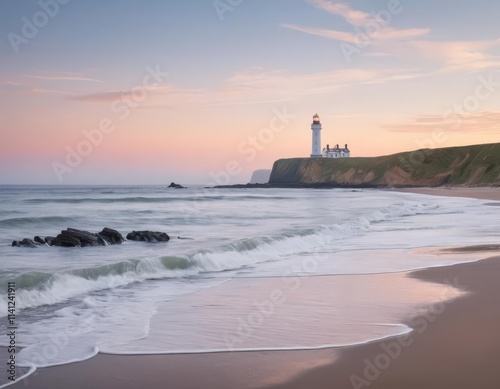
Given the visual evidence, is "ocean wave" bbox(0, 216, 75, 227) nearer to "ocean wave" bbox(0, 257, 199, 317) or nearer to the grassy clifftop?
"ocean wave" bbox(0, 257, 199, 317)

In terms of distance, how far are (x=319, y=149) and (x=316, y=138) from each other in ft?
9.61

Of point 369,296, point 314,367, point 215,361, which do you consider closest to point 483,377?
point 314,367

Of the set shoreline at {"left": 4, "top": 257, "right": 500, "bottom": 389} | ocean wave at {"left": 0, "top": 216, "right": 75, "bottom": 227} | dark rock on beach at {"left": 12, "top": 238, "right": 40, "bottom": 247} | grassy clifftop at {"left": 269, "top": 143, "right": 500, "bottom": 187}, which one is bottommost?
ocean wave at {"left": 0, "top": 216, "right": 75, "bottom": 227}

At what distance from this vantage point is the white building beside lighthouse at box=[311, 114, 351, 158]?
119688 mm

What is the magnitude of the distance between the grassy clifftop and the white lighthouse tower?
6.36ft

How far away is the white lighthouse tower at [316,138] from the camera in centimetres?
11925

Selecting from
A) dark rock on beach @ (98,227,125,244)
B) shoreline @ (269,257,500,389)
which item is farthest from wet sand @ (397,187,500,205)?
shoreline @ (269,257,500,389)

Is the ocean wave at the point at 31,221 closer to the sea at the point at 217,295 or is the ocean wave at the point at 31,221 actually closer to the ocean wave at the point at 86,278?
the sea at the point at 217,295

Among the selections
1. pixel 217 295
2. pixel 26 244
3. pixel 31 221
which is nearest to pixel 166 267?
pixel 217 295

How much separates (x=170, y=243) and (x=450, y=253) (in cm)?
691

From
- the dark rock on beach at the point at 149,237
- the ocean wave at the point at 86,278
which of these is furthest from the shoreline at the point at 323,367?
the dark rock on beach at the point at 149,237

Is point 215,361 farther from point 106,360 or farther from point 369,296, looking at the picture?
point 369,296

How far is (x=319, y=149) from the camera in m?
125

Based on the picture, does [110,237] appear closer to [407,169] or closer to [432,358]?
[432,358]
